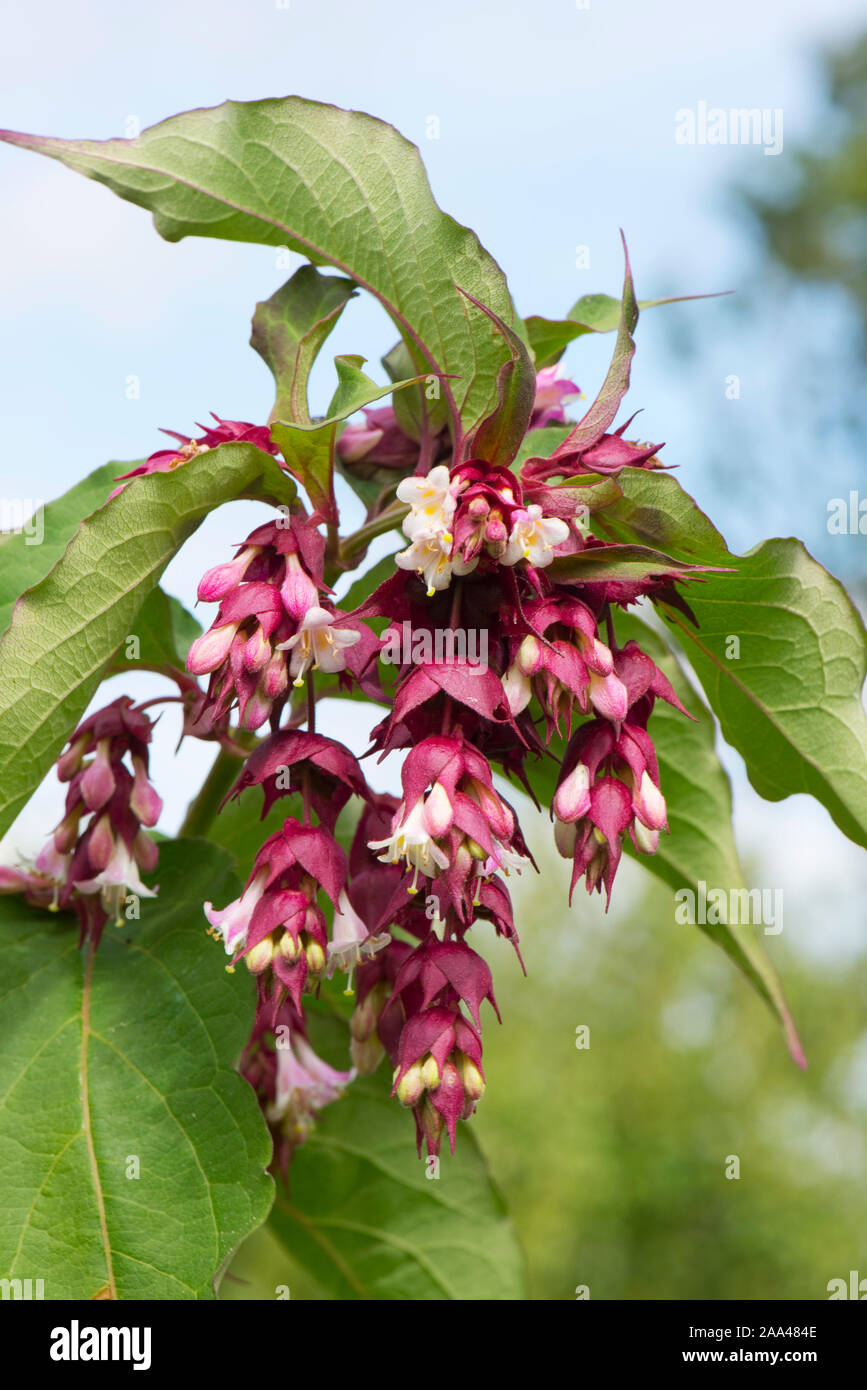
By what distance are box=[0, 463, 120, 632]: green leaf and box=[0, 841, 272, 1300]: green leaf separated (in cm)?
32

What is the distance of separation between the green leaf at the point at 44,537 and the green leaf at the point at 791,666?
0.64m

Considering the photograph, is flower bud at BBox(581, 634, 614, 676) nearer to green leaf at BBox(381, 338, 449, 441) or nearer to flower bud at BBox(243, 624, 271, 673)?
flower bud at BBox(243, 624, 271, 673)

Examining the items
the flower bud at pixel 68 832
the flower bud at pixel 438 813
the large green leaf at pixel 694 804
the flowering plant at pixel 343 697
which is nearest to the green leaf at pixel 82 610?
the flowering plant at pixel 343 697

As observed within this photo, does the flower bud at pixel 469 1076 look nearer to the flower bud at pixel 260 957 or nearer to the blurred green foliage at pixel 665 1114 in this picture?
the flower bud at pixel 260 957

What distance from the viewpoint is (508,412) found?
0.93 m

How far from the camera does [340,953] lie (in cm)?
97

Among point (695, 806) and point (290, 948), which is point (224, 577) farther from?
point (695, 806)

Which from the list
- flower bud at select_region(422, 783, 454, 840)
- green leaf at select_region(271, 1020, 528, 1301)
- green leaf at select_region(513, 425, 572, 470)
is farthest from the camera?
green leaf at select_region(271, 1020, 528, 1301)

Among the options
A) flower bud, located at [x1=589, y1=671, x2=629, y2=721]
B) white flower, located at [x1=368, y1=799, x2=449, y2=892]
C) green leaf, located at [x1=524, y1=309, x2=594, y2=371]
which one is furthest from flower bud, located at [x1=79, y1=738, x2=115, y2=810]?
green leaf, located at [x1=524, y1=309, x2=594, y2=371]

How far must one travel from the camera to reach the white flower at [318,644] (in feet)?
2.93

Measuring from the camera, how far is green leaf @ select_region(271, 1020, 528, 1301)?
65.1 inches

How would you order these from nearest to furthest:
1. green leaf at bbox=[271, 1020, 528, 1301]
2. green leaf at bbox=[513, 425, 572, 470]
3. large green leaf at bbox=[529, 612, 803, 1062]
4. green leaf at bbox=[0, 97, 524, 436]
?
green leaf at bbox=[0, 97, 524, 436] < green leaf at bbox=[513, 425, 572, 470] < large green leaf at bbox=[529, 612, 803, 1062] < green leaf at bbox=[271, 1020, 528, 1301]

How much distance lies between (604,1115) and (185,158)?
36.3ft
